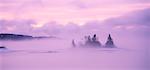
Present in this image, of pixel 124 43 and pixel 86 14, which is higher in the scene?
pixel 86 14

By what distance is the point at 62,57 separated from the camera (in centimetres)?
290

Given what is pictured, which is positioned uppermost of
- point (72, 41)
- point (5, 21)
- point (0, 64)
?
point (5, 21)

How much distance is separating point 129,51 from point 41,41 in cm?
79

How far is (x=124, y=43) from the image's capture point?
9.48 ft

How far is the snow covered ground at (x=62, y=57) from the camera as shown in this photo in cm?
289

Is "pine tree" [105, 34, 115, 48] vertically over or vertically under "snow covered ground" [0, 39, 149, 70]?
over

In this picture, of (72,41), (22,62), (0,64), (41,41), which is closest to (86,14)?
(72,41)

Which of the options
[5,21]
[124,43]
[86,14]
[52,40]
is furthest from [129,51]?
[5,21]

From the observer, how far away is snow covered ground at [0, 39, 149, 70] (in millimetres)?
2891

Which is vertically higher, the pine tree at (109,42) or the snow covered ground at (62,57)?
the pine tree at (109,42)

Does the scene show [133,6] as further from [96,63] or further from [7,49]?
[7,49]

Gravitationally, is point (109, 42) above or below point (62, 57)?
above

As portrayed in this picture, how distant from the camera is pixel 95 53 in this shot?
114 inches

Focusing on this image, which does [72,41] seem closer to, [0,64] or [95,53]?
[95,53]
